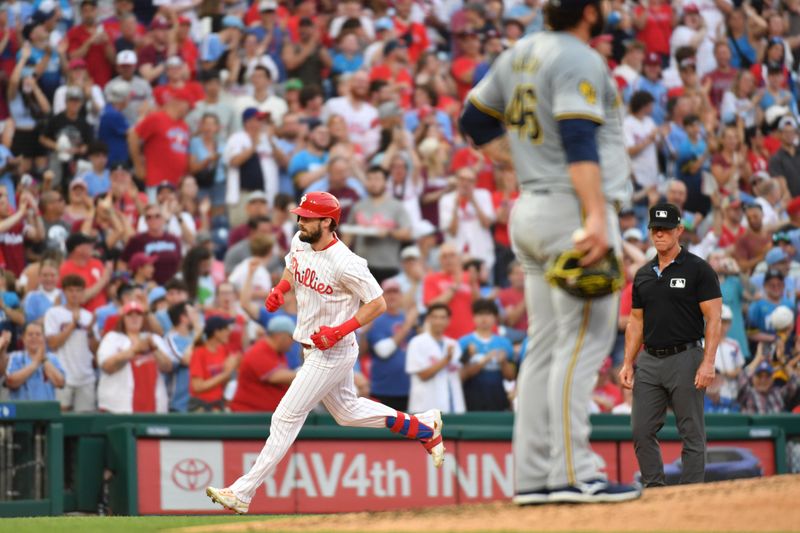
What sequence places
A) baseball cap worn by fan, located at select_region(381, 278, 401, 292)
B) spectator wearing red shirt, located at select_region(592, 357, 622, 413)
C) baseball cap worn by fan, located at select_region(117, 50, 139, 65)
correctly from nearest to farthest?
spectator wearing red shirt, located at select_region(592, 357, 622, 413) → baseball cap worn by fan, located at select_region(381, 278, 401, 292) → baseball cap worn by fan, located at select_region(117, 50, 139, 65)

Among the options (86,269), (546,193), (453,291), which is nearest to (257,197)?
(86,269)

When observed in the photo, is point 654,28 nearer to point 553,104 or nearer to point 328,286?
point 328,286

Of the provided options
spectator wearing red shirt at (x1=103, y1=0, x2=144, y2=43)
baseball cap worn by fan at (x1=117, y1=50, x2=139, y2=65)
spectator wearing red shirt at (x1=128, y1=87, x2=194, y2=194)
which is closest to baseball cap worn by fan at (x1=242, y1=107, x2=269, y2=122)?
spectator wearing red shirt at (x1=128, y1=87, x2=194, y2=194)

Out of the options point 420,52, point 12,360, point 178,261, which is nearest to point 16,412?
point 12,360

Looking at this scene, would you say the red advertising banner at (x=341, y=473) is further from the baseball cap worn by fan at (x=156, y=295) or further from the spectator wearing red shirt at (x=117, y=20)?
the spectator wearing red shirt at (x=117, y=20)

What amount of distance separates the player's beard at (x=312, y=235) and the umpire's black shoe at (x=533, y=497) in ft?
9.71

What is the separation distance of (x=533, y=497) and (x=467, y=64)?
1272 centimetres

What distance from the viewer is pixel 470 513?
6.43 metres

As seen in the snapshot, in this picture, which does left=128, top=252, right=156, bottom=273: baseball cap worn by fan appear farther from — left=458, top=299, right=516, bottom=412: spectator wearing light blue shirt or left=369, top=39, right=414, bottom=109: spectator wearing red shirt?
left=369, top=39, right=414, bottom=109: spectator wearing red shirt

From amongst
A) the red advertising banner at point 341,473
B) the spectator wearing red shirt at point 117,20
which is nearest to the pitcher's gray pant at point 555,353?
the red advertising banner at point 341,473

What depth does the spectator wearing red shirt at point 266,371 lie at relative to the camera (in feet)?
42.0

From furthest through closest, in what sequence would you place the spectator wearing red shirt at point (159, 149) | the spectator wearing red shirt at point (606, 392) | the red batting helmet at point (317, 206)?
the spectator wearing red shirt at point (159, 149)
the spectator wearing red shirt at point (606, 392)
the red batting helmet at point (317, 206)

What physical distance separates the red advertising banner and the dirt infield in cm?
535

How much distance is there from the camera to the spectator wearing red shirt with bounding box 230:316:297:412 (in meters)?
12.8
